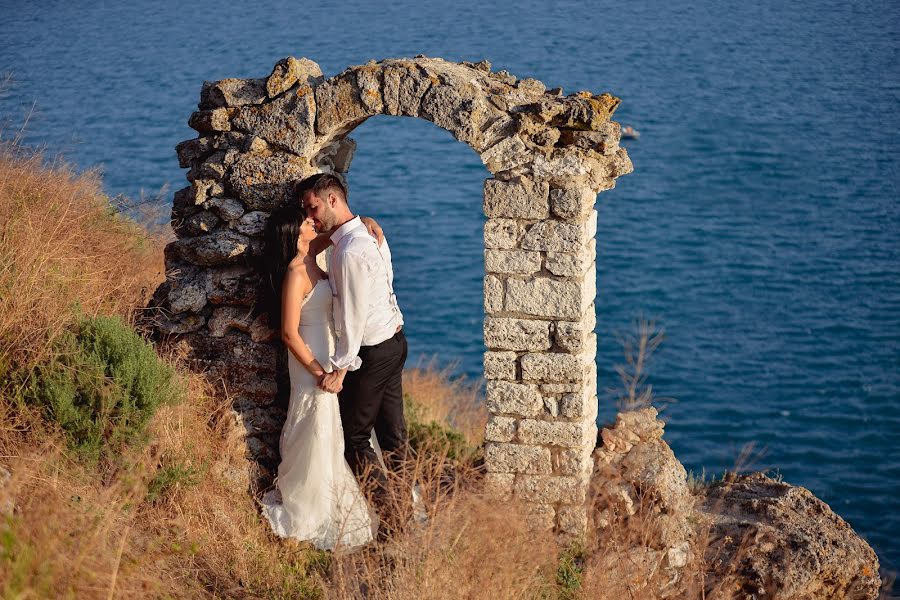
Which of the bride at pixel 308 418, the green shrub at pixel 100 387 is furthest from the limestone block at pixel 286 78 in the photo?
the green shrub at pixel 100 387

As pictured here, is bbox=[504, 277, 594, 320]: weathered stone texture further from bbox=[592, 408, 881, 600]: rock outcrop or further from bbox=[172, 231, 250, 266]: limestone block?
bbox=[172, 231, 250, 266]: limestone block

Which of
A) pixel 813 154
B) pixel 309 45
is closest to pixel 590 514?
pixel 813 154

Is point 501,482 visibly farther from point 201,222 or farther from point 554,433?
point 201,222

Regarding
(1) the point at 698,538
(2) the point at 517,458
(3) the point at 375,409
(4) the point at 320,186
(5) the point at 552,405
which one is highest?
(4) the point at 320,186

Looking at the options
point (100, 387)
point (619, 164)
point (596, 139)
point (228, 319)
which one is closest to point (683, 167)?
point (619, 164)

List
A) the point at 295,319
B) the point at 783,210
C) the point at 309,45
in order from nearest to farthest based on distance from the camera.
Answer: the point at 295,319, the point at 783,210, the point at 309,45

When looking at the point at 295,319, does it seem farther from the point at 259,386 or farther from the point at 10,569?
the point at 10,569

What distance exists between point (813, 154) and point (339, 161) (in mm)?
21224

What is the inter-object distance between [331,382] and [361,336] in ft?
1.31

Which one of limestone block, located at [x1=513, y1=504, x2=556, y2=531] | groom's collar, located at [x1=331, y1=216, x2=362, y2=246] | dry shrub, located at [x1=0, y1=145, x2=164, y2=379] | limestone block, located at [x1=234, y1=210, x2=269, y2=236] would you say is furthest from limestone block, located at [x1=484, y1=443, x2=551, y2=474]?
dry shrub, located at [x1=0, y1=145, x2=164, y2=379]

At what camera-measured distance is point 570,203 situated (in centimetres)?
623

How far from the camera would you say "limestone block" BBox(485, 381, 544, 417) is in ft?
21.6

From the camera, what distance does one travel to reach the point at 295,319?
233 inches

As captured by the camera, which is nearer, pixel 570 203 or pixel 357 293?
pixel 357 293
